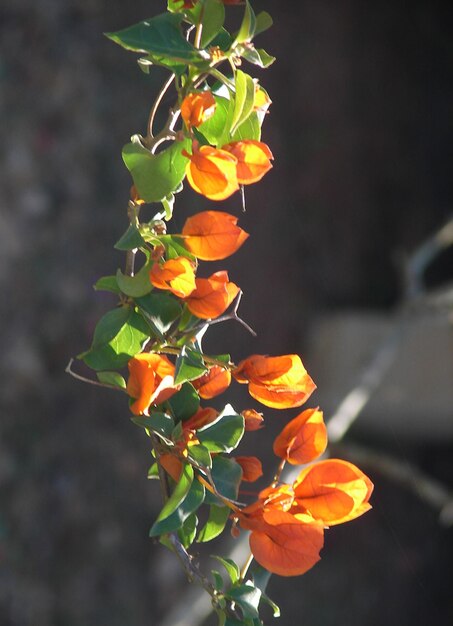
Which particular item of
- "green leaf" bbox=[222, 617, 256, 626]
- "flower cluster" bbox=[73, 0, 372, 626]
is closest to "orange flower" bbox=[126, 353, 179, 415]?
"flower cluster" bbox=[73, 0, 372, 626]

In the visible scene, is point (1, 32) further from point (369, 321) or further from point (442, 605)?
point (442, 605)

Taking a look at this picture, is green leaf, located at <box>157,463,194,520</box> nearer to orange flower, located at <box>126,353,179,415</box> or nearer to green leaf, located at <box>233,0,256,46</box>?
orange flower, located at <box>126,353,179,415</box>

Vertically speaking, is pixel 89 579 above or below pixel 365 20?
below

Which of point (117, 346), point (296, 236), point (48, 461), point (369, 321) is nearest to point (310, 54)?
point (296, 236)

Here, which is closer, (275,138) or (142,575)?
(142,575)

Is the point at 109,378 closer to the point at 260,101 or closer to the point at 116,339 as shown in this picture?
the point at 116,339

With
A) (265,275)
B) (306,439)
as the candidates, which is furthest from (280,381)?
(265,275)

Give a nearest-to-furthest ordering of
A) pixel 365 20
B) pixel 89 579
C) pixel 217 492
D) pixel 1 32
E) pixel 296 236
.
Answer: pixel 217 492 < pixel 89 579 < pixel 1 32 < pixel 296 236 < pixel 365 20
